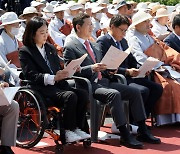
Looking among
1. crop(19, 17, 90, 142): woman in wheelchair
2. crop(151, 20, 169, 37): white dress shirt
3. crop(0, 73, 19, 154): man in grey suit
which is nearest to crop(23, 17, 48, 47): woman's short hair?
crop(19, 17, 90, 142): woman in wheelchair

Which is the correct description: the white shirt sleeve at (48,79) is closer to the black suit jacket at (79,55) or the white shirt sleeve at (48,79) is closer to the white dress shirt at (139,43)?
the black suit jacket at (79,55)

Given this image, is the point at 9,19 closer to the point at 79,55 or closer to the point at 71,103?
the point at 79,55

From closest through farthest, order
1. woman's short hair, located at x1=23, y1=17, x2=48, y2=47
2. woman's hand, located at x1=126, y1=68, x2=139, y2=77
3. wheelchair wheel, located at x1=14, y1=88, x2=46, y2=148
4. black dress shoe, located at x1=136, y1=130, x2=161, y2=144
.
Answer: wheelchair wheel, located at x1=14, y1=88, x2=46, y2=148
woman's short hair, located at x1=23, y1=17, x2=48, y2=47
black dress shoe, located at x1=136, y1=130, x2=161, y2=144
woman's hand, located at x1=126, y1=68, x2=139, y2=77

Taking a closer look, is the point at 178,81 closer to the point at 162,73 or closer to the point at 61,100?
the point at 162,73

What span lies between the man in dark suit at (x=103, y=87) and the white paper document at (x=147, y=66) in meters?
0.45

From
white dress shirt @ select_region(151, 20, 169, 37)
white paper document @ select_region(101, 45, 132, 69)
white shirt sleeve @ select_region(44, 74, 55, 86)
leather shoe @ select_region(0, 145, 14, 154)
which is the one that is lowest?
leather shoe @ select_region(0, 145, 14, 154)

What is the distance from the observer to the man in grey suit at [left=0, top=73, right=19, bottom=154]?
5.07m

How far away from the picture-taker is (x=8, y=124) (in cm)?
509

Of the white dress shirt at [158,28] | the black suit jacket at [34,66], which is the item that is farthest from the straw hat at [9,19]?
the white dress shirt at [158,28]

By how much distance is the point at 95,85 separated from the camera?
19.8ft

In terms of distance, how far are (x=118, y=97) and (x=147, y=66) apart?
0.93m

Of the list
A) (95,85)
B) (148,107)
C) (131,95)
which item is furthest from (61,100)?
(148,107)

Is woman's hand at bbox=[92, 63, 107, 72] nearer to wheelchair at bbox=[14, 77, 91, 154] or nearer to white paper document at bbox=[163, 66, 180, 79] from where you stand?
wheelchair at bbox=[14, 77, 91, 154]

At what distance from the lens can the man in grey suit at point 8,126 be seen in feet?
16.6
